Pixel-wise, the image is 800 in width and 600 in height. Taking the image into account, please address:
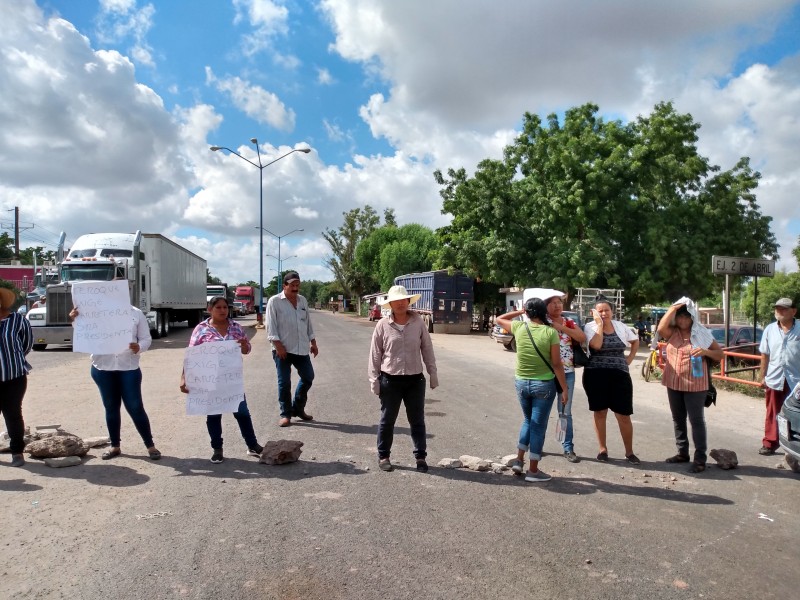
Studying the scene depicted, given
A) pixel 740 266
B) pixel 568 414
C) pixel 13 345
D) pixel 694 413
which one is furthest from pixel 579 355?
pixel 740 266

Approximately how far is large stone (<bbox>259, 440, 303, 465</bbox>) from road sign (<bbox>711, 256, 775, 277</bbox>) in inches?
341

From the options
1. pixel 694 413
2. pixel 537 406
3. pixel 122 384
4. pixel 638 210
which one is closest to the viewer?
pixel 537 406

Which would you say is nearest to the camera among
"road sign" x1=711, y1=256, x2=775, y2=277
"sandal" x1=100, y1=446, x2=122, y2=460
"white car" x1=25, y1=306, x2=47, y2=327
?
"sandal" x1=100, y1=446, x2=122, y2=460

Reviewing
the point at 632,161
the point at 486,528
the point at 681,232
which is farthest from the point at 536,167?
the point at 486,528

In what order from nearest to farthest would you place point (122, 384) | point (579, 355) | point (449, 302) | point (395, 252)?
point (122, 384)
point (579, 355)
point (449, 302)
point (395, 252)

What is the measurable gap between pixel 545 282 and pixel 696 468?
19687 millimetres

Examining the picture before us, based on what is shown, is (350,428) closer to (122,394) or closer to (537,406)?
(122,394)

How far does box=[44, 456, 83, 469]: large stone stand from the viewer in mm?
5562

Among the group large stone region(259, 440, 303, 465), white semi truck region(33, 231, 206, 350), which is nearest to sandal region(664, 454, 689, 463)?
large stone region(259, 440, 303, 465)

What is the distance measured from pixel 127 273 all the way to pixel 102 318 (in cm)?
1617

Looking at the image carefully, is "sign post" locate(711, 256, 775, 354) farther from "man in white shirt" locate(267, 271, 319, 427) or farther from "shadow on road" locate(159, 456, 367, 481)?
"shadow on road" locate(159, 456, 367, 481)

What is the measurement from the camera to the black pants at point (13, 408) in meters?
5.52

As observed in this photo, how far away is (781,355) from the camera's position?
20.7 feet

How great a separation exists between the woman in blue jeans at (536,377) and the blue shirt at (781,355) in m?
2.65
